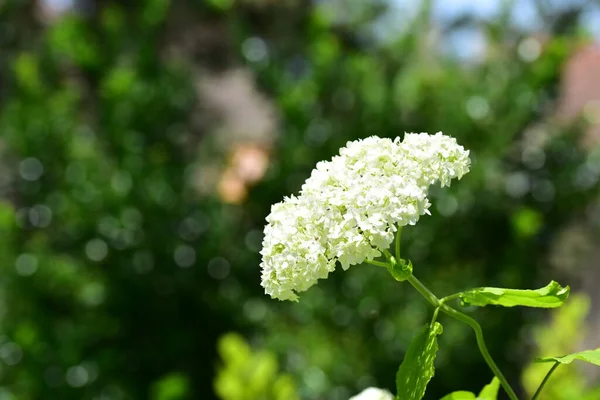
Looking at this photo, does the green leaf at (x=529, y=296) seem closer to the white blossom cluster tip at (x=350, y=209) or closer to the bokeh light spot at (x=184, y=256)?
the white blossom cluster tip at (x=350, y=209)

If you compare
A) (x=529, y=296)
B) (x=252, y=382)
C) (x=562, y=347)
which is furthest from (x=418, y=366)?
(x=562, y=347)

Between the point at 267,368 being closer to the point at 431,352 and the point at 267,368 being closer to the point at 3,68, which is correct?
the point at 431,352

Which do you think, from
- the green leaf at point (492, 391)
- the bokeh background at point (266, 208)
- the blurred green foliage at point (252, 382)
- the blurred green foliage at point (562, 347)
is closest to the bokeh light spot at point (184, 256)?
the bokeh background at point (266, 208)

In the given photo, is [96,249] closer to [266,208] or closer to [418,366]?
[266,208]

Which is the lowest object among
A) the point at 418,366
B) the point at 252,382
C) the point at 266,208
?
the point at 418,366

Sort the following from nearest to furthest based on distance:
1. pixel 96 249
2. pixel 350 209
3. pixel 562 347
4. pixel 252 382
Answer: pixel 350 209
pixel 252 382
pixel 562 347
pixel 96 249

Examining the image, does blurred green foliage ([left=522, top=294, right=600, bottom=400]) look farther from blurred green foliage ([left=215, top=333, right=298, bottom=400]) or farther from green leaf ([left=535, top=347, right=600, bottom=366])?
green leaf ([left=535, top=347, right=600, bottom=366])

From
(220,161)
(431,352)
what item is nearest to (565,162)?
(220,161)
